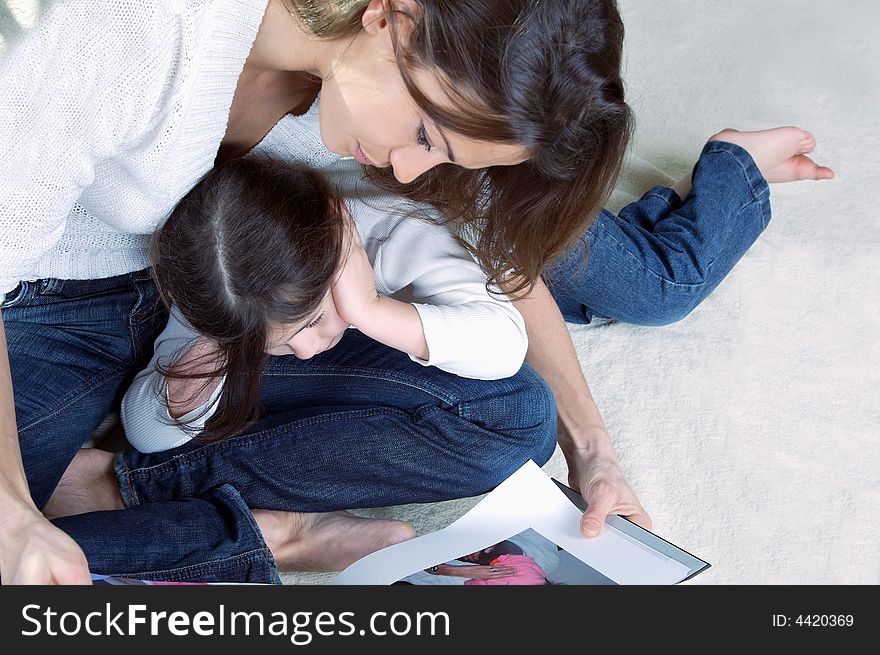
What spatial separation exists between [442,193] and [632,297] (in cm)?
36

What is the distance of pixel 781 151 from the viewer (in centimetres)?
149

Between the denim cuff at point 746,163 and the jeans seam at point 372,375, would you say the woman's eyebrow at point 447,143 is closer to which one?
the jeans seam at point 372,375

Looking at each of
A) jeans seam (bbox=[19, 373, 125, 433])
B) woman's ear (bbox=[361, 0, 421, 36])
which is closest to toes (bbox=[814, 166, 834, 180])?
woman's ear (bbox=[361, 0, 421, 36])

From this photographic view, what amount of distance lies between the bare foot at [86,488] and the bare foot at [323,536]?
181 millimetres

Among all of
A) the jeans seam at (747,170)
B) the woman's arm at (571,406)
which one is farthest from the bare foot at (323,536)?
the jeans seam at (747,170)

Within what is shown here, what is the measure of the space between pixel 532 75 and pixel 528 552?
0.46 metres

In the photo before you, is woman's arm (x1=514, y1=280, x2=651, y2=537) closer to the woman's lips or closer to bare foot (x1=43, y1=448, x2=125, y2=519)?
the woman's lips

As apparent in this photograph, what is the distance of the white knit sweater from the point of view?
2.55 ft

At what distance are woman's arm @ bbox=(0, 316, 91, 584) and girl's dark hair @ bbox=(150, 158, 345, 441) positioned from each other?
0.26 meters

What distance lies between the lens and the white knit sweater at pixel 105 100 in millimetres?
776

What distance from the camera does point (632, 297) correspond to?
1.32m

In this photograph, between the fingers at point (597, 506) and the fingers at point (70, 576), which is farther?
the fingers at point (597, 506)

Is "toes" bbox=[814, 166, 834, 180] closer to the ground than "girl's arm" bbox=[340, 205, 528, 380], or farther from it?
closer to the ground

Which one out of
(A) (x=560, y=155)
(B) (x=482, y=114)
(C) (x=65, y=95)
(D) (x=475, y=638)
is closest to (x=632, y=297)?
(A) (x=560, y=155)
